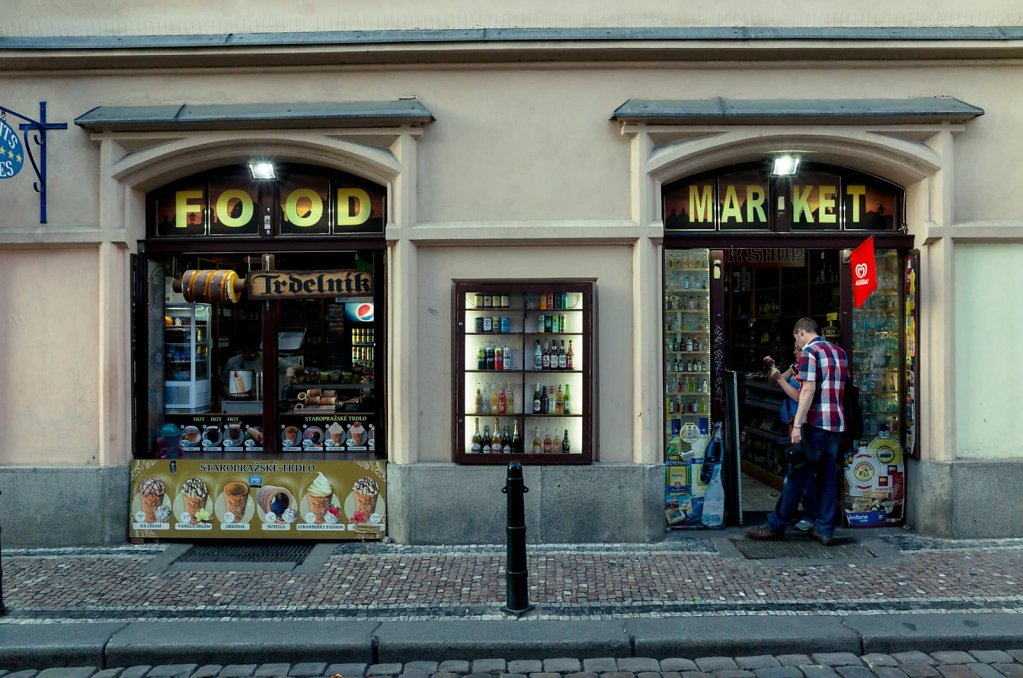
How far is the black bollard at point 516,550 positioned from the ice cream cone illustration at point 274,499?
9.14 ft

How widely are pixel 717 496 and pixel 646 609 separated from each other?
228cm

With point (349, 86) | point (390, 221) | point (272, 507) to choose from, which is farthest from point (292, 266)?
point (272, 507)

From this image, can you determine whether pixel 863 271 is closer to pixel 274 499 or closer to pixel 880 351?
pixel 880 351

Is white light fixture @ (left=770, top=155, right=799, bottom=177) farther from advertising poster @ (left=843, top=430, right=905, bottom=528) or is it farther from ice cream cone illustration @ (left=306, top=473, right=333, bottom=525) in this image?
ice cream cone illustration @ (left=306, top=473, right=333, bottom=525)

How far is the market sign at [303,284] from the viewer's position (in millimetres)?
7250

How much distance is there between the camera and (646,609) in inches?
207

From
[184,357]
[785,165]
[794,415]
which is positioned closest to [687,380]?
[794,415]

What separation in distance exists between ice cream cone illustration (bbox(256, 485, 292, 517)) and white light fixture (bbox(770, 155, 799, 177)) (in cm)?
571

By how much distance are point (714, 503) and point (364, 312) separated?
4040 millimetres

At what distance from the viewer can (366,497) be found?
692 centimetres

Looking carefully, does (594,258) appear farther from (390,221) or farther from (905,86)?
(905,86)

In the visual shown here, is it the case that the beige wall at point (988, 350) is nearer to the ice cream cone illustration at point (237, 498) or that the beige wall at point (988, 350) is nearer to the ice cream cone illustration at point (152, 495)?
the ice cream cone illustration at point (237, 498)

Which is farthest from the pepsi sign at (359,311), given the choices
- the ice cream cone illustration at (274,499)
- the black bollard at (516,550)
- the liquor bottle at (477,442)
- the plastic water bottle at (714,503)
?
the plastic water bottle at (714,503)

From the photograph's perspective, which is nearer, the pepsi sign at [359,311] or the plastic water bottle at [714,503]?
the plastic water bottle at [714,503]
